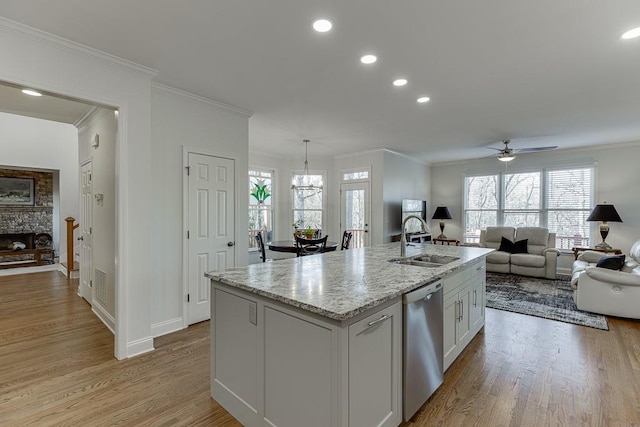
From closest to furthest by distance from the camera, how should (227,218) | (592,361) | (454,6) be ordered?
(454,6), (592,361), (227,218)

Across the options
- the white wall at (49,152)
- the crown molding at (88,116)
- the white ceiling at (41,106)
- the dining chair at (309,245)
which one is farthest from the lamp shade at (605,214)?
the white wall at (49,152)

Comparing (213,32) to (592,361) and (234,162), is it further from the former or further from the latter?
(592,361)

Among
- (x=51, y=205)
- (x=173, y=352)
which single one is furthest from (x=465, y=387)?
(x=51, y=205)

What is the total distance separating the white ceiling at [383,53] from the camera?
205cm

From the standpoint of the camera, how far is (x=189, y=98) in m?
3.52

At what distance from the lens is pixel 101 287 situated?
151 inches

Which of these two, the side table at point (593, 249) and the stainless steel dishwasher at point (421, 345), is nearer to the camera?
the stainless steel dishwasher at point (421, 345)

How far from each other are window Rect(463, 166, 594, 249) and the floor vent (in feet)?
25.6

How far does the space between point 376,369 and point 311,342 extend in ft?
1.39

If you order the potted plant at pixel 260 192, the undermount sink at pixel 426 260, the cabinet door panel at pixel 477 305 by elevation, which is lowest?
the cabinet door panel at pixel 477 305

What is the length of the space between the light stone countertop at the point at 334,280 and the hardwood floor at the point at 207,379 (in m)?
0.92

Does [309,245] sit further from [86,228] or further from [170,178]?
[86,228]

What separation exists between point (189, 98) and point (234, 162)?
2.94ft

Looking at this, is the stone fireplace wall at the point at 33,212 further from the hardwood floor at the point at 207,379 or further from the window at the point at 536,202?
the window at the point at 536,202
